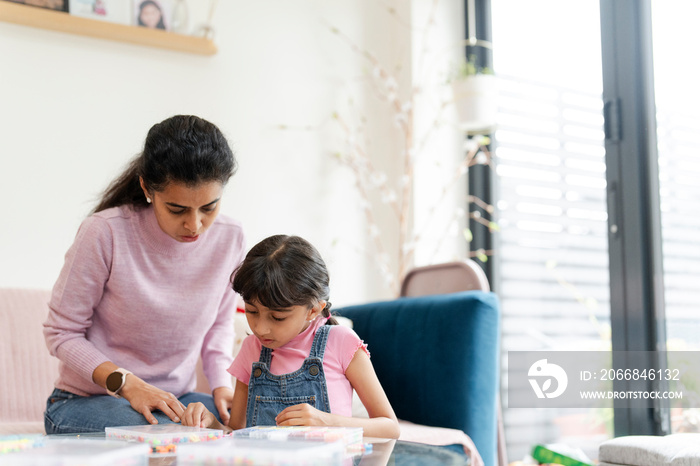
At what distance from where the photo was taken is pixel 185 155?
1.46m

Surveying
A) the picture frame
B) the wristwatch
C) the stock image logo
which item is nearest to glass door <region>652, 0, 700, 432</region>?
the stock image logo

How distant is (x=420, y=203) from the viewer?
3.23 m

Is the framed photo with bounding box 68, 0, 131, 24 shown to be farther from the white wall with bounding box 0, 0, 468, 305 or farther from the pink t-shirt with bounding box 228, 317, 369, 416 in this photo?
the pink t-shirt with bounding box 228, 317, 369, 416

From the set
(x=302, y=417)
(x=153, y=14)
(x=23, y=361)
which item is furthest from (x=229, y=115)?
(x=302, y=417)

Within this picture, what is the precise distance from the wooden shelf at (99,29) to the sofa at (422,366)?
1041mm

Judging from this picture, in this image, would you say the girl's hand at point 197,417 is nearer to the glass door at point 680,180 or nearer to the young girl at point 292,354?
the young girl at point 292,354

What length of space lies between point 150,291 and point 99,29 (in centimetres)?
147

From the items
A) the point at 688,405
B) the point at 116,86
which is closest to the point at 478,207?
the point at 688,405

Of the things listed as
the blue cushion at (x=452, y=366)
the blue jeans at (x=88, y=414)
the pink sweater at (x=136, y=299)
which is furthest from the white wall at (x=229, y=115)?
the blue jeans at (x=88, y=414)

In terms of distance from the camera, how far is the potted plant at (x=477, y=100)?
2.90 m

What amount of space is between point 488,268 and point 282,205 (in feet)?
3.12

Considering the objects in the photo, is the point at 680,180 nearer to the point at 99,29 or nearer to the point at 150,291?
the point at 150,291

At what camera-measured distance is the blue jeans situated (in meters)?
1.43

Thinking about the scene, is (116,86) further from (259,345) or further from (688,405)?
(688,405)
